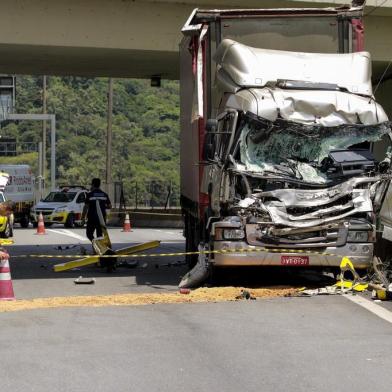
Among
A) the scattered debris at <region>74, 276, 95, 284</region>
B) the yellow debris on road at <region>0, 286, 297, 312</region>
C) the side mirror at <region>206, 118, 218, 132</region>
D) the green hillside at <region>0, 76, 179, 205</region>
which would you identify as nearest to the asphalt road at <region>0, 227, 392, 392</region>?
the yellow debris on road at <region>0, 286, 297, 312</region>

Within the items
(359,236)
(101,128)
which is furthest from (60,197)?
(101,128)

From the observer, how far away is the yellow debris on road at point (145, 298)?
11789 millimetres

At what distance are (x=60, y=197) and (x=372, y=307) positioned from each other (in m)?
32.8

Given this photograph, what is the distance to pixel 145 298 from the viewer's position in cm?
1228

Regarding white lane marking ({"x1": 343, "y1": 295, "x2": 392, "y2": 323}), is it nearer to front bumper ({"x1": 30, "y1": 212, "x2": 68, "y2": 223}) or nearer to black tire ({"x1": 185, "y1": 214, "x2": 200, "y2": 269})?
black tire ({"x1": 185, "y1": 214, "x2": 200, "y2": 269})

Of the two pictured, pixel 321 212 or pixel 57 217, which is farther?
pixel 57 217

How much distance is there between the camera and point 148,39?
19156mm

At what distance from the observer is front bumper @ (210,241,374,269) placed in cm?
1230

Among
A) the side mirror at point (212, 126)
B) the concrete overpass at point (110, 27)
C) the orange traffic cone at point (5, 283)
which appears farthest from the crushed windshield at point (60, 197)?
the side mirror at point (212, 126)

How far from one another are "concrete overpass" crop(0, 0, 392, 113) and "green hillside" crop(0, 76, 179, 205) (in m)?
78.9

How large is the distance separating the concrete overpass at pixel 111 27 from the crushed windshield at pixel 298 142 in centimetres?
624

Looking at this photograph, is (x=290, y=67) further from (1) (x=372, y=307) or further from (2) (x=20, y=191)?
(2) (x=20, y=191)

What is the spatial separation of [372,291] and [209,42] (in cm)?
440

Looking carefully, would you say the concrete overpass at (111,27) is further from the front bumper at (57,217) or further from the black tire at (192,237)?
the front bumper at (57,217)
